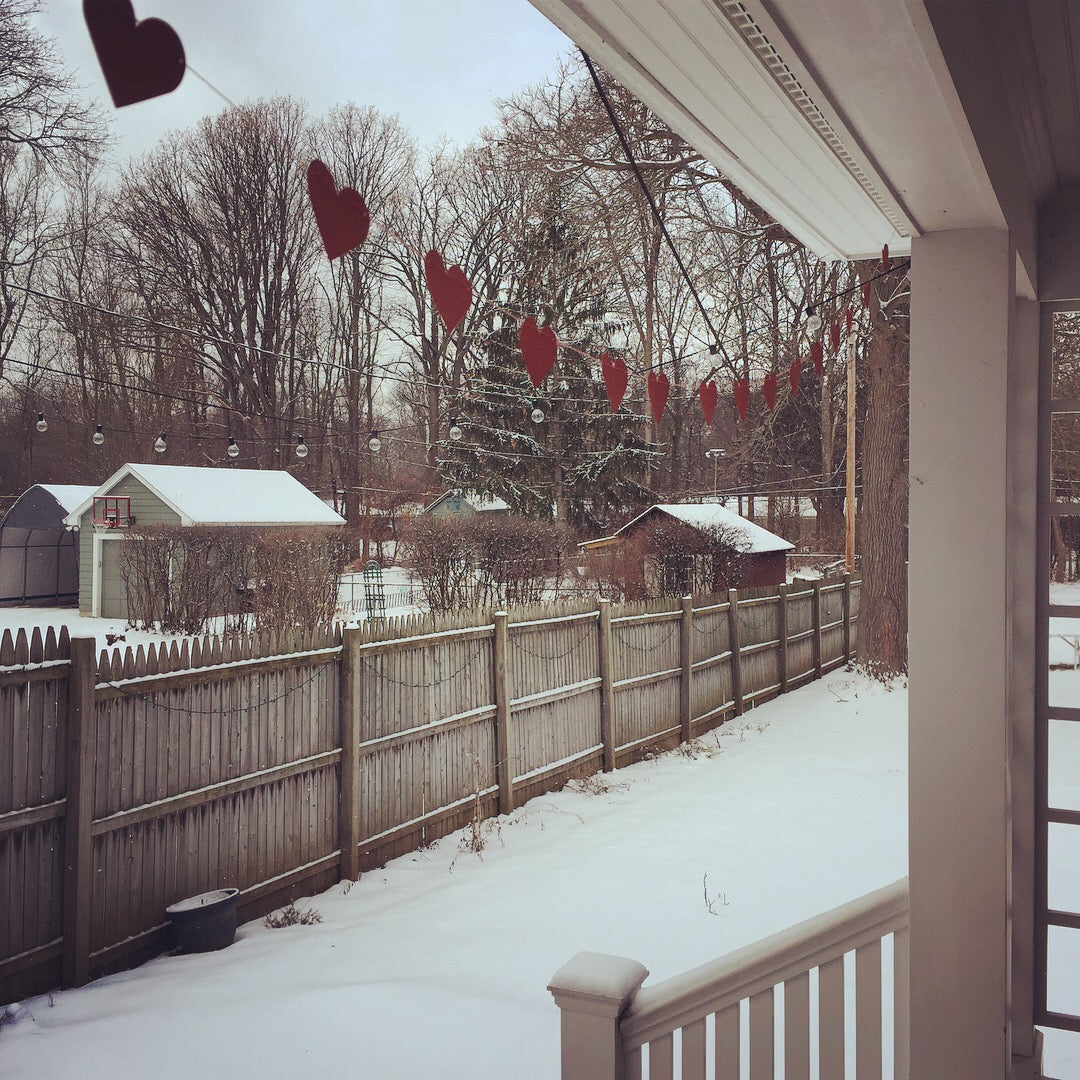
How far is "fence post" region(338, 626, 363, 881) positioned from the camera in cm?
514

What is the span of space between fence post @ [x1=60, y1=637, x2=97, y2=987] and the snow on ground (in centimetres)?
17

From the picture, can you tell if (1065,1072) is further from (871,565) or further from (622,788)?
(871,565)

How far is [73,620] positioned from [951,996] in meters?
16.3

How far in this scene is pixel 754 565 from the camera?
1469 centimetres

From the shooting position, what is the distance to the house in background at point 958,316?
1236 millimetres

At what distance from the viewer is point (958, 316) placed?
6.14 feet

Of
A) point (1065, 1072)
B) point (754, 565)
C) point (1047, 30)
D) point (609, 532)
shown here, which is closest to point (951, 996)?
point (1065, 1072)

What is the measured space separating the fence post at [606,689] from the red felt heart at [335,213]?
5.67 m

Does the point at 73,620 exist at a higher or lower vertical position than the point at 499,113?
lower

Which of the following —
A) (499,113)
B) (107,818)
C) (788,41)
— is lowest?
(107,818)

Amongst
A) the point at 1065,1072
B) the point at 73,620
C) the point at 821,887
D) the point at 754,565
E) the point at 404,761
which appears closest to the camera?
the point at 1065,1072

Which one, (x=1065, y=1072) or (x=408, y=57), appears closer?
(x=1065, y=1072)

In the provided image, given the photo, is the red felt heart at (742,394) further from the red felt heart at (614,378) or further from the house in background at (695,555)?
the house in background at (695,555)

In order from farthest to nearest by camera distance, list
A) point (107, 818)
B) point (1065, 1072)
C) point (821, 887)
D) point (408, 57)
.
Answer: point (821, 887), point (107, 818), point (408, 57), point (1065, 1072)
